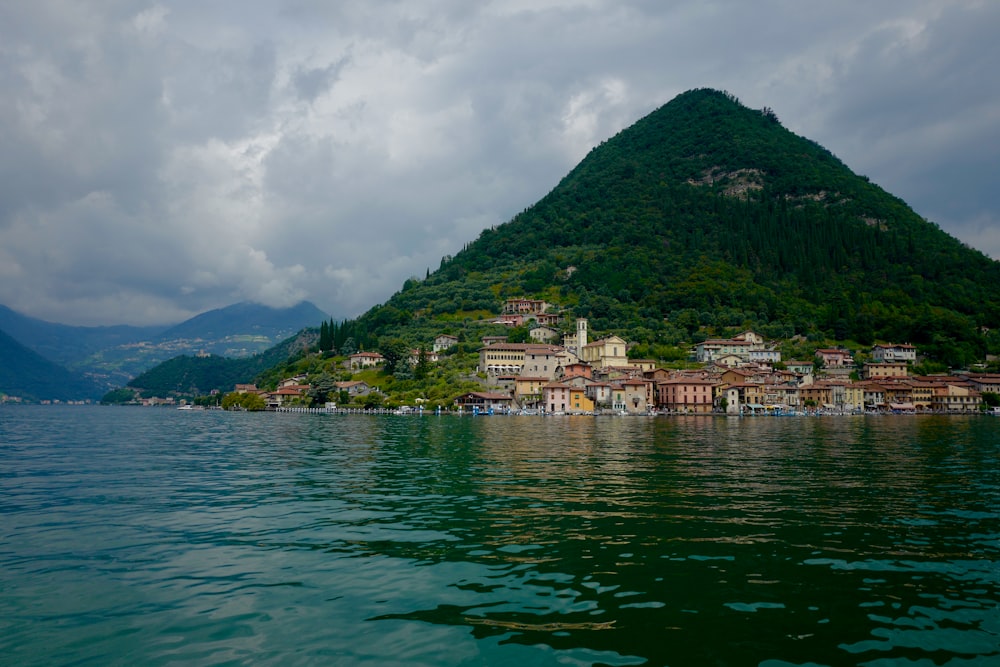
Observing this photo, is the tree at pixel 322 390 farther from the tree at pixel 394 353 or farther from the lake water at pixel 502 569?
the lake water at pixel 502 569

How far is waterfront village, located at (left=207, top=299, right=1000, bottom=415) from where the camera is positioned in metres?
111

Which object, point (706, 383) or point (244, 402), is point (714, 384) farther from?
point (244, 402)

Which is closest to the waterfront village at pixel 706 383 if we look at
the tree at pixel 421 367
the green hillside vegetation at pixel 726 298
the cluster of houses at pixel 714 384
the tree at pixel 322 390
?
the cluster of houses at pixel 714 384

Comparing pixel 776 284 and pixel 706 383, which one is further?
pixel 776 284

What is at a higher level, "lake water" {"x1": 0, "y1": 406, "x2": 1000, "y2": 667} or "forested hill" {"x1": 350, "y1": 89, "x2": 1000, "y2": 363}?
"forested hill" {"x1": 350, "y1": 89, "x2": 1000, "y2": 363}

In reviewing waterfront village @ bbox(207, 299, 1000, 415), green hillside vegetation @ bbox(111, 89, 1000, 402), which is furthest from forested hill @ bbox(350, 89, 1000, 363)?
waterfront village @ bbox(207, 299, 1000, 415)

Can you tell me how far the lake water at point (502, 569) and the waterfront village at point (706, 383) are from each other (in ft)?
280

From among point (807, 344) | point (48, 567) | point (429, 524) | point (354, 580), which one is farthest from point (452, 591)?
point (807, 344)

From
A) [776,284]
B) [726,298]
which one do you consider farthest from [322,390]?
[776,284]

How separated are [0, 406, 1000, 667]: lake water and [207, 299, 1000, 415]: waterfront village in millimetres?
85250

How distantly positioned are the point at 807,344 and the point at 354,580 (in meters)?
148

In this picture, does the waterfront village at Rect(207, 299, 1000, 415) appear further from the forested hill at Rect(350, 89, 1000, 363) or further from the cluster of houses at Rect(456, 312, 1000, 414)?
the forested hill at Rect(350, 89, 1000, 363)

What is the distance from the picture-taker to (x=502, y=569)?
12750mm

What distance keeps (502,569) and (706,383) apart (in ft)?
353
